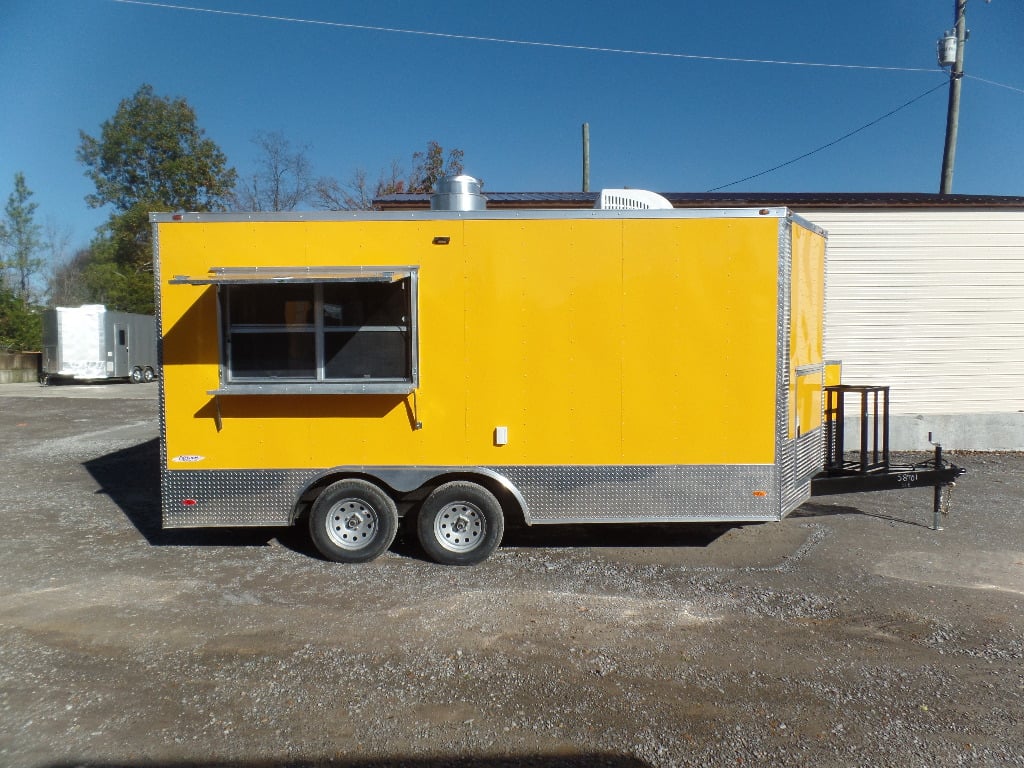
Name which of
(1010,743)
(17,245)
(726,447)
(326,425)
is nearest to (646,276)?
(726,447)

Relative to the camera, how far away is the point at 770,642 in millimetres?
4785

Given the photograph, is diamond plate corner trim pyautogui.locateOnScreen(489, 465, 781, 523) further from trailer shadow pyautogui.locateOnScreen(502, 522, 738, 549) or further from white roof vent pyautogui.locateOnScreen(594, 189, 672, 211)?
white roof vent pyautogui.locateOnScreen(594, 189, 672, 211)

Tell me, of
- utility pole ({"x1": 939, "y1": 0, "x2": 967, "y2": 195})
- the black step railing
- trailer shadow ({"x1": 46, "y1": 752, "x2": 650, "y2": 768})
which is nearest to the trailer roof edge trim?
the black step railing

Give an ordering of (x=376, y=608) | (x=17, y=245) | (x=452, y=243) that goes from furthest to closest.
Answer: (x=17, y=245) → (x=452, y=243) → (x=376, y=608)

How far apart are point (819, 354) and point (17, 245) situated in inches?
1996

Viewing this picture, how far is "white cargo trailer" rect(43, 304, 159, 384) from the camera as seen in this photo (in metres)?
26.0

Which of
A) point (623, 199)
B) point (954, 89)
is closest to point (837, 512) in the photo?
point (623, 199)

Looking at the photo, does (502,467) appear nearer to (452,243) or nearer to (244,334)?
(452,243)

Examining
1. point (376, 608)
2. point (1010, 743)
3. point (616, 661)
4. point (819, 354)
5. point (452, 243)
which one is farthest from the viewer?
point (819, 354)

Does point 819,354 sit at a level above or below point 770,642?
above

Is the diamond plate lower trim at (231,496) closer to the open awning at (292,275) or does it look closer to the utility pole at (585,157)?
the open awning at (292,275)

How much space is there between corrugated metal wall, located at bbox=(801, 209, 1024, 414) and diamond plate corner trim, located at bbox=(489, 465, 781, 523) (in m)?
6.27

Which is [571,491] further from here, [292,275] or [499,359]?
[292,275]

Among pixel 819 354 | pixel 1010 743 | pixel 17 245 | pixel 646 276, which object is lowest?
pixel 1010 743
